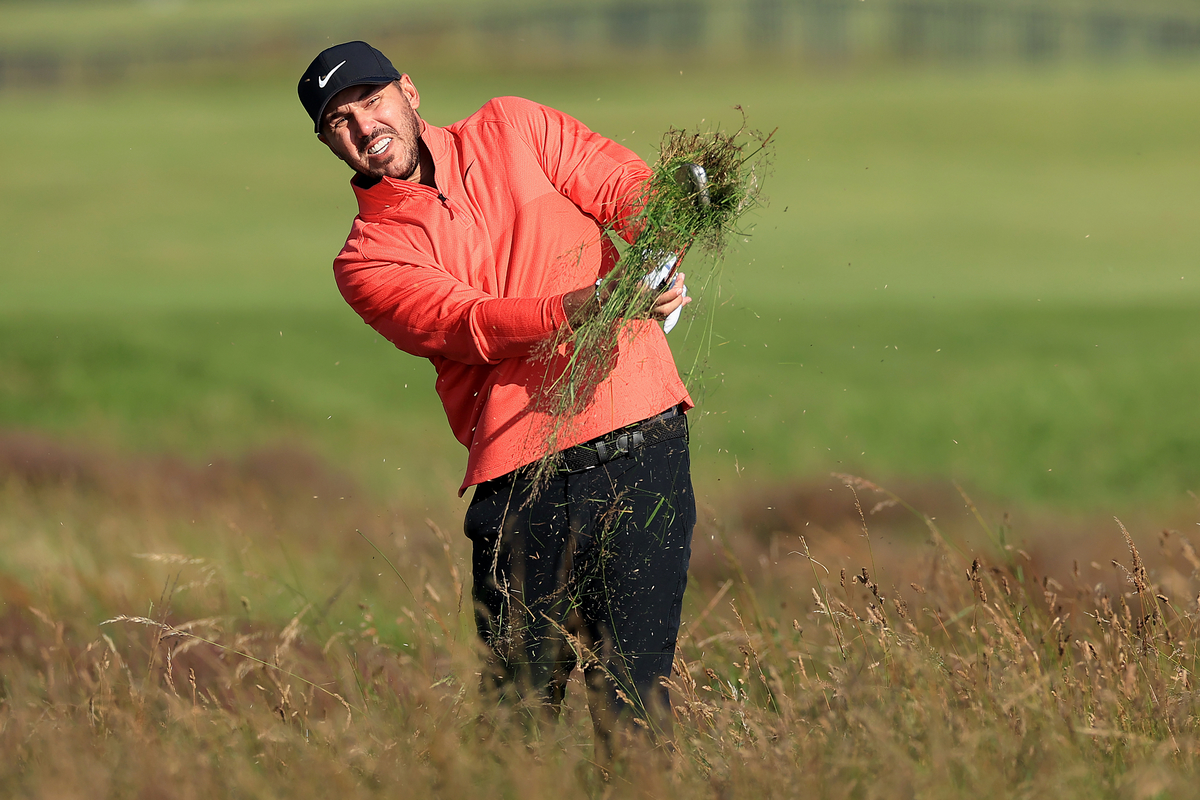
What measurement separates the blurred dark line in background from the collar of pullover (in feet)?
148

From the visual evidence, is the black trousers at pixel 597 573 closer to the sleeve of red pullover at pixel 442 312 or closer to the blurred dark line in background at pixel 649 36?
the sleeve of red pullover at pixel 442 312

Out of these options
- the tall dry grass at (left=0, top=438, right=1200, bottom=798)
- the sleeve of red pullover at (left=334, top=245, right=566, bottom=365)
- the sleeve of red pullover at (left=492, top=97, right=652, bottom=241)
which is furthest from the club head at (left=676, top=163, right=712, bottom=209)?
the tall dry grass at (left=0, top=438, right=1200, bottom=798)

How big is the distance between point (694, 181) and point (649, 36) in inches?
2098

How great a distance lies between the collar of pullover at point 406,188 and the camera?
2750 millimetres

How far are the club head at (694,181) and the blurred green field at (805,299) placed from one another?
13 cm

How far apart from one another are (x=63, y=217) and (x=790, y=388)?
17523 mm

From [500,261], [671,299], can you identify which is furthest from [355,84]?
[671,299]

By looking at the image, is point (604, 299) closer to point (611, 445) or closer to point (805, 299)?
point (611, 445)

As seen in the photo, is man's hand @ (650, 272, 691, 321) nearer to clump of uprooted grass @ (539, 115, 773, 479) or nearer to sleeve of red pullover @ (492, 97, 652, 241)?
clump of uprooted grass @ (539, 115, 773, 479)

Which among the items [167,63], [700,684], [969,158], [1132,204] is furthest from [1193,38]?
[700,684]

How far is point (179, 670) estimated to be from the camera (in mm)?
4055

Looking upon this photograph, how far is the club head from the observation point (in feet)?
8.94

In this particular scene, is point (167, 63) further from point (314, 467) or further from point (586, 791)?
point (586, 791)

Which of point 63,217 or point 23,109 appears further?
point 23,109
